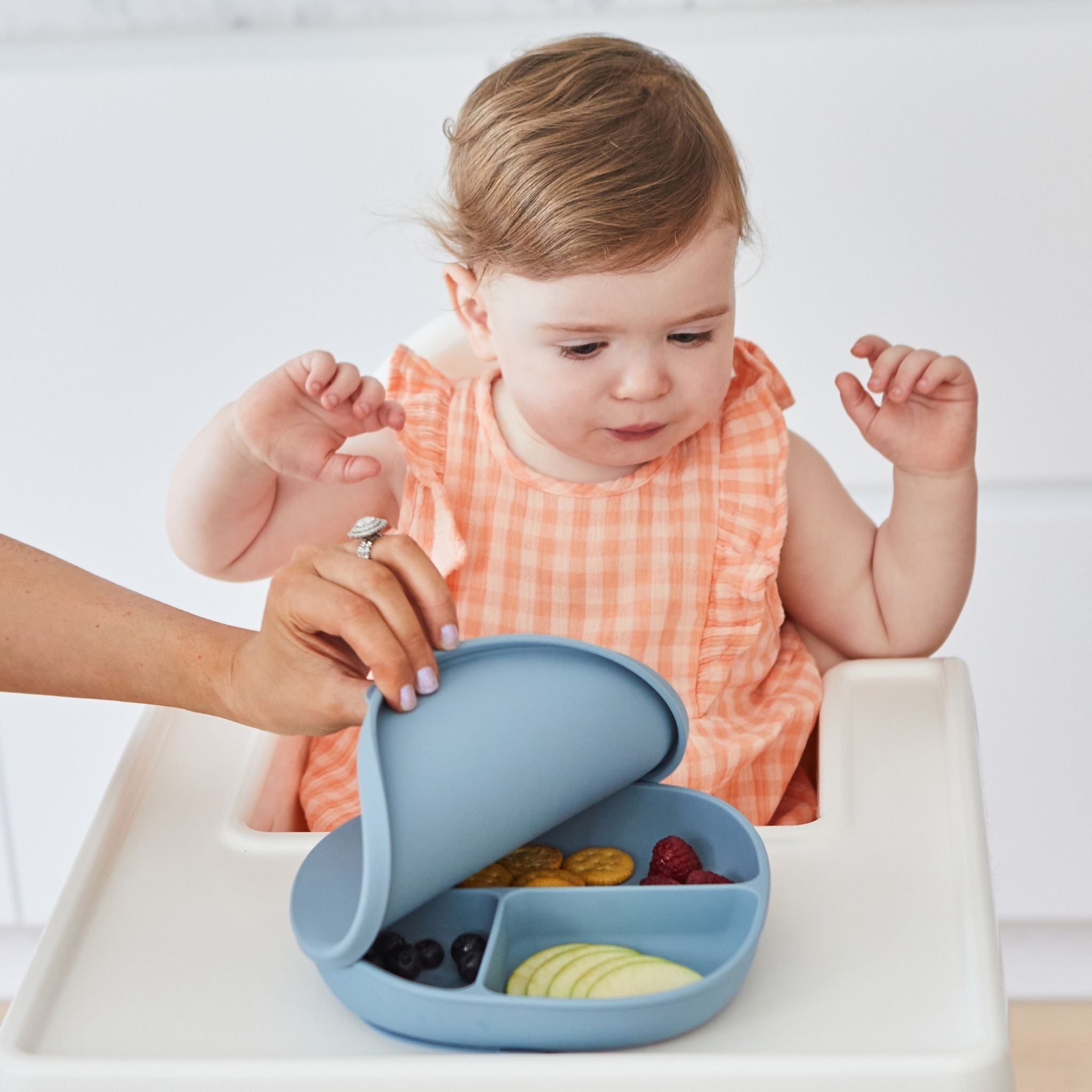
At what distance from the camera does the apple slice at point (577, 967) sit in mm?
561

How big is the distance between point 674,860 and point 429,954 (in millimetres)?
127

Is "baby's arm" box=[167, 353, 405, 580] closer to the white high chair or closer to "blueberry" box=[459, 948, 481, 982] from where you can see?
the white high chair

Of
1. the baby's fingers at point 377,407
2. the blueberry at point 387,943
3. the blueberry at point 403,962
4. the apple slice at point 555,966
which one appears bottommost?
the apple slice at point 555,966

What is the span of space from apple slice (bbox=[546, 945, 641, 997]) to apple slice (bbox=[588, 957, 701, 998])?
0.01 metres

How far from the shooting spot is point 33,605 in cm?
77

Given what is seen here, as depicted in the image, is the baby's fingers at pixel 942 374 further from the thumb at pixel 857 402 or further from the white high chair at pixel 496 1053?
the white high chair at pixel 496 1053

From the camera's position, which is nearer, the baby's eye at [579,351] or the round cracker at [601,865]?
the round cracker at [601,865]

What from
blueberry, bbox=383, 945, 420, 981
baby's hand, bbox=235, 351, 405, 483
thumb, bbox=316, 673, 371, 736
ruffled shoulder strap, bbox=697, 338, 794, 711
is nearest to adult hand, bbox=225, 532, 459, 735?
thumb, bbox=316, 673, 371, 736

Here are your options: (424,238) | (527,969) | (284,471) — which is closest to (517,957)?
(527,969)

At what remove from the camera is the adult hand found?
0.59 meters

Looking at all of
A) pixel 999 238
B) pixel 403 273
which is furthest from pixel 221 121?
pixel 999 238

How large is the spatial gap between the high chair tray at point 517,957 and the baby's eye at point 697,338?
0.25 meters

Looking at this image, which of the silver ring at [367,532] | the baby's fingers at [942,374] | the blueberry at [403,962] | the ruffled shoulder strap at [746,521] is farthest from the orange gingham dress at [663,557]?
the blueberry at [403,962]

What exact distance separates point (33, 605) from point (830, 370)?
0.82 meters
